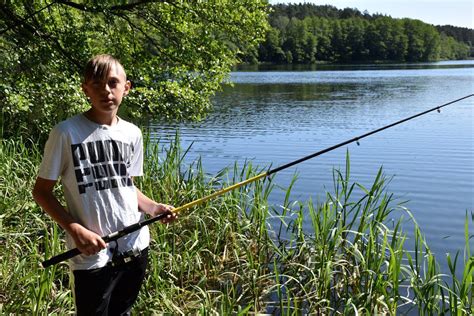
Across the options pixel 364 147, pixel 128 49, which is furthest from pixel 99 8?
pixel 364 147

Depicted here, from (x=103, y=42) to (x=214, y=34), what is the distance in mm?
1859

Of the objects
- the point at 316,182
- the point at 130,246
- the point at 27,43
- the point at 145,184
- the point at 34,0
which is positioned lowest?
the point at 316,182

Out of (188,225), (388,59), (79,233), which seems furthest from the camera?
(388,59)

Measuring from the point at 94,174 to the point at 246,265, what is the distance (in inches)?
109

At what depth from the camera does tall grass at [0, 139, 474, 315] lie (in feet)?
12.2

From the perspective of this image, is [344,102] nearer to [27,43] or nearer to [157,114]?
[157,114]

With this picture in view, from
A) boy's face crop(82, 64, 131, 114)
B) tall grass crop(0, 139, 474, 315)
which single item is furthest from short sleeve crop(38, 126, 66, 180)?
tall grass crop(0, 139, 474, 315)

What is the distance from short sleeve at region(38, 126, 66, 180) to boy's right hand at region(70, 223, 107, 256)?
239mm

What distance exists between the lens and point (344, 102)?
28219 millimetres

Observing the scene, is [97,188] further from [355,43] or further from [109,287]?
[355,43]

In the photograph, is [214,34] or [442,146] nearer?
[214,34]

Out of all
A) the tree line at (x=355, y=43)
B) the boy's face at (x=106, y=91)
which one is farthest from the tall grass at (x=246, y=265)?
the tree line at (x=355, y=43)

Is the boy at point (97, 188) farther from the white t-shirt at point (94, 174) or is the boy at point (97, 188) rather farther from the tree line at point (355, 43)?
the tree line at point (355, 43)

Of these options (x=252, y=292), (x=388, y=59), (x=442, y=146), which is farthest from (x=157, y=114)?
(x=388, y=59)
